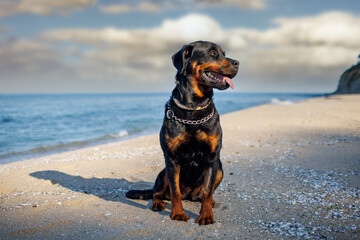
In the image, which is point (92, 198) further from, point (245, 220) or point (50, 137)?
point (50, 137)

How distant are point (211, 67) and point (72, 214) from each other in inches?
101

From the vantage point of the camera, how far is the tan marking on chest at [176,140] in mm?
3131

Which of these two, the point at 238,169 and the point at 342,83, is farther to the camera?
the point at 342,83

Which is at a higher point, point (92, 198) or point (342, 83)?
point (342, 83)

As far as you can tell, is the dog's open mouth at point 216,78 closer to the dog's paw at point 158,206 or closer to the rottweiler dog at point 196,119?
the rottweiler dog at point 196,119

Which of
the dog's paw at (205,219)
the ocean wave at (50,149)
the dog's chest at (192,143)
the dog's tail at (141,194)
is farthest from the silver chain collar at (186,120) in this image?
the ocean wave at (50,149)

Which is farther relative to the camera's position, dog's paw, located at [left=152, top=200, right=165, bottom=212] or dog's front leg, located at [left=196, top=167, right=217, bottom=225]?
dog's paw, located at [left=152, top=200, right=165, bottom=212]

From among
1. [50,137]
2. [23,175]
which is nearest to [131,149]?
[23,175]

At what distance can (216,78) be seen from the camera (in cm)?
313

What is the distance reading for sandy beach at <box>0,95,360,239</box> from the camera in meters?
3.04

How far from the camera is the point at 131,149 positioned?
7.85 metres

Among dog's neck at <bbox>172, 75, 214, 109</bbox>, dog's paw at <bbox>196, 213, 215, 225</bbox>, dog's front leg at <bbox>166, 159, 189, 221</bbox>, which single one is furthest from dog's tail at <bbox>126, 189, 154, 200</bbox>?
dog's neck at <bbox>172, 75, 214, 109</bbox>

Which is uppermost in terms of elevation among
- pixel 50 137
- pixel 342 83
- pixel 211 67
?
pixel 342 83

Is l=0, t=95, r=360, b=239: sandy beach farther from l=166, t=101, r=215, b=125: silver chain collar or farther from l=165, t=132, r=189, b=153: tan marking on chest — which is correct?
l=166, t=101, r=215, b=125: silver chain collar
